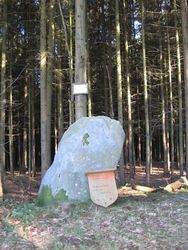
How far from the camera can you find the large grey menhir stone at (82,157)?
23.5 ft

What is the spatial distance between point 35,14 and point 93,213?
49.8ft

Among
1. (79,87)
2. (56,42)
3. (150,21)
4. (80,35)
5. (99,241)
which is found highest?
(150,21)

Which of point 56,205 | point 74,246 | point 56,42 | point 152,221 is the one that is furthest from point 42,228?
point 56,42

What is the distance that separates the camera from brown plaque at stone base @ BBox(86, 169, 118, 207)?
23.1ft

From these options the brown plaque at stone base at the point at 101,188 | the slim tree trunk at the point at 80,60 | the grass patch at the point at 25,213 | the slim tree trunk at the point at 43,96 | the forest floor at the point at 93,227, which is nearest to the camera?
the forest floor at the point at 93,227

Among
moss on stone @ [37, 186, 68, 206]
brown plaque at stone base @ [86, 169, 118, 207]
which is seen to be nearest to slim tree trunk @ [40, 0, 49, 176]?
moss on stone @ [37, 186, 68, 206]

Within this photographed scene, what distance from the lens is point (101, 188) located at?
7062mm

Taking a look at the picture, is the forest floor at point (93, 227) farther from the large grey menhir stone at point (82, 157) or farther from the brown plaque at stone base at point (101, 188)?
the large grey menhir stone at point (82, 157)

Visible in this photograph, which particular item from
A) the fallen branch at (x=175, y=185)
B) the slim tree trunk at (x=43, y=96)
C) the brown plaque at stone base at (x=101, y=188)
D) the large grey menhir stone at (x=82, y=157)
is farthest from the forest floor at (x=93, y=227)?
the slim tree trunk at (x=43, y=96)

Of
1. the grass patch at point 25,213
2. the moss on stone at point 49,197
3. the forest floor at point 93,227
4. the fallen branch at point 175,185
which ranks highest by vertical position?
the moss on stone at point 49,197

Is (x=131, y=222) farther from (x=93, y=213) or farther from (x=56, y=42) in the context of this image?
(x=56, y=42)

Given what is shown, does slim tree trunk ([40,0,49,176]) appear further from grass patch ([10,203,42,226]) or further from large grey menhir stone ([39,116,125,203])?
grass patch ([10,203,42,226])

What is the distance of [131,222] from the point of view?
6.21 m

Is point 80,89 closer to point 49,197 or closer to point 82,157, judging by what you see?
point 82,157
